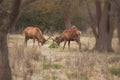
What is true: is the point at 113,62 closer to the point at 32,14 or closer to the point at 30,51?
the point at 30,51

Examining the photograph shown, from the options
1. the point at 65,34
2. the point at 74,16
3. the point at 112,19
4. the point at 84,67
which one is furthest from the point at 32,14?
the point at 84,67

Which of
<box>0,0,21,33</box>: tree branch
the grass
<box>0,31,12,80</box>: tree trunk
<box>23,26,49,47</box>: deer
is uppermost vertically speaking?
<box>0,0,21,33</box>: tree branch

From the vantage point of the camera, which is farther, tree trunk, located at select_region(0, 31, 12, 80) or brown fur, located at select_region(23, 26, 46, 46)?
brown fur, located at select_region(23, 26, 46, 46)

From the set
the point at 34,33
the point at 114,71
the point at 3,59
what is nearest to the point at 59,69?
the point at 114,71

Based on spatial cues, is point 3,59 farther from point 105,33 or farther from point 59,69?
point 105,33

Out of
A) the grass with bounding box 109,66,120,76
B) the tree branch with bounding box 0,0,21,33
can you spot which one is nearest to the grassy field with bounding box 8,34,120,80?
the grass with bounding box 109,66,120,76

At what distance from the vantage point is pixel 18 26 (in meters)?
36.3

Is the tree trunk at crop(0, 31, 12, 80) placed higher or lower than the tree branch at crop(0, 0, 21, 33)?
lower

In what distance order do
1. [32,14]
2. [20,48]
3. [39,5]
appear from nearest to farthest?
[20,48] < [39,5] < [32,14]

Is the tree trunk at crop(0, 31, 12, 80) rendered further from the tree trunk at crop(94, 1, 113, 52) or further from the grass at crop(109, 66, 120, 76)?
the tree trunk at crop(94, 1, 113, 52)

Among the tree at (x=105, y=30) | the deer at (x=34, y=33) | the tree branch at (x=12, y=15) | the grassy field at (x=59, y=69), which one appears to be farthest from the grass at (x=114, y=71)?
the deer at (x=34, y=33)

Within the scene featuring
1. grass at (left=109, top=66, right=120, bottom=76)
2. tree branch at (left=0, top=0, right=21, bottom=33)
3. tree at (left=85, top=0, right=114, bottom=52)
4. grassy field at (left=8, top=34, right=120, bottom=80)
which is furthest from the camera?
tree at (left=85, top=0, right=114, bottom=52)

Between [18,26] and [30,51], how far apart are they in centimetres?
2097

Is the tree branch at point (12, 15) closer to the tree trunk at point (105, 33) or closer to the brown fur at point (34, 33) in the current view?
the tree trunk at point (105, 33)
